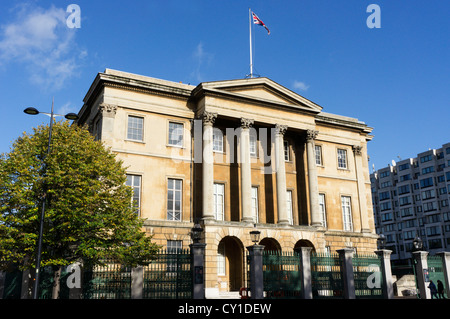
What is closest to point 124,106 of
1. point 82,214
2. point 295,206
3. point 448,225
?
point 82,214

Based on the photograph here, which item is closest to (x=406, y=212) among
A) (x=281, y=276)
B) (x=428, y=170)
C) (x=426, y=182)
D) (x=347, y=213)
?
(x=426, y=182)

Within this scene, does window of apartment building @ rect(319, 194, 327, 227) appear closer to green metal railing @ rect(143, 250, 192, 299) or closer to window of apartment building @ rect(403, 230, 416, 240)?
green metal railing @ rect(143, 250, 192, 299)

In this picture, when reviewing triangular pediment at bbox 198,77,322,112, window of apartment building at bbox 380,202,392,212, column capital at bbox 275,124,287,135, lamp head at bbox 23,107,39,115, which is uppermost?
window of apartment building at bbox 380,202,392,212

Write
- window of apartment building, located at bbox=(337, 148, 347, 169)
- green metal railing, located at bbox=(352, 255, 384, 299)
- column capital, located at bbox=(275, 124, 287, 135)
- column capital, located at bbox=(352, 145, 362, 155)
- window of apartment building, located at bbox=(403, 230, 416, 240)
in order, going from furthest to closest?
1. window of apartment building, located at bbox=(403, 230, 416, 240)
2. column capital, located at bbox=(352, 145, 362, 155)
3. window of apartment building, located at bbox=(337, 148, 347, 169)
4. column capital, located at bbox=(275, 124, 287, 135)
5. green metal railing, located at bbox=(352, 255, 384, 299)

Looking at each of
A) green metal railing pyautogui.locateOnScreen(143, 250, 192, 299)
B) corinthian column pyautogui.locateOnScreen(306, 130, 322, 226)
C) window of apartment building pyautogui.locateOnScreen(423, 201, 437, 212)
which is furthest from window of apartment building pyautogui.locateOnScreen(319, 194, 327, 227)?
window of apartment building pyautogui.locateOnScreen(423, 201, 437, 212)

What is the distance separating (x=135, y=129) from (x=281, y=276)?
17083 mm

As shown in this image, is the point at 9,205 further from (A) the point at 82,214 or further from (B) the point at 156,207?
(B) the point at 156,207

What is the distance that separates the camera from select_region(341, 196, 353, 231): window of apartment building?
42.5 m

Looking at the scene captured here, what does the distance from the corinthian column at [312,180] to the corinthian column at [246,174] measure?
245 inches

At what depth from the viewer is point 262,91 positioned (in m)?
38.4

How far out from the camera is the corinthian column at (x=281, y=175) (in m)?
36.1

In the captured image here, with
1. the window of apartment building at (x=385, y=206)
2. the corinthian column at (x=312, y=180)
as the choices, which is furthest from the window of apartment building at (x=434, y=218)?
the corinthian column at (x=312, y=180)

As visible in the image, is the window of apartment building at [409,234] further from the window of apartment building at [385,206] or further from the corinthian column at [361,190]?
the corinthian column at [361,190]

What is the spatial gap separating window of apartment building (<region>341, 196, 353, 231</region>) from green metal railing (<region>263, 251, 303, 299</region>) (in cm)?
1911
